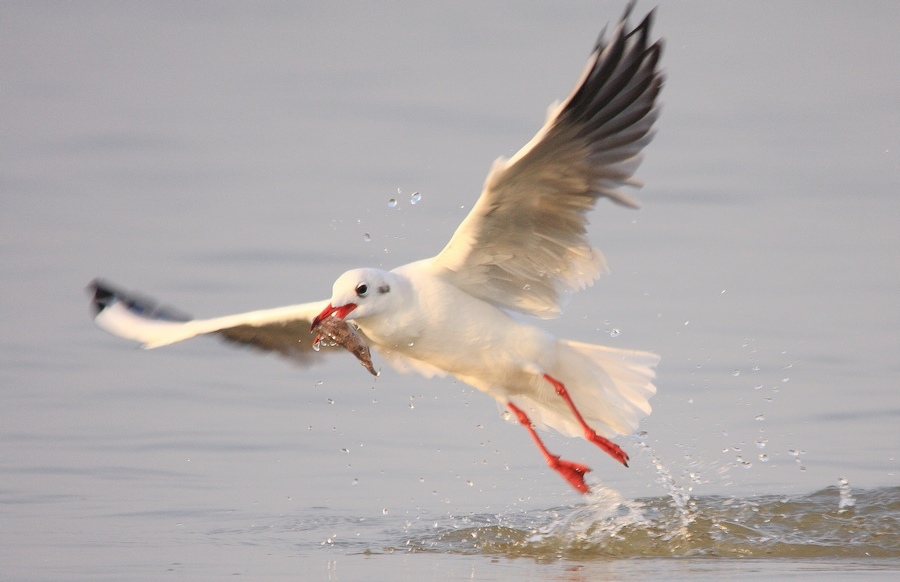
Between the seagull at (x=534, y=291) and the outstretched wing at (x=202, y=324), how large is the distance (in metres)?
0.02

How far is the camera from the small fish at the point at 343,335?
7.54 metres

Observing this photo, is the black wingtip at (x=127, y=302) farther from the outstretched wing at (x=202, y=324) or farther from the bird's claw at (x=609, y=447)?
the bird's claw at (x=609, y=447)

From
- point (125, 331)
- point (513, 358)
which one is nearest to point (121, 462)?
point (125, 331)

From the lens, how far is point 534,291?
26.4 feet

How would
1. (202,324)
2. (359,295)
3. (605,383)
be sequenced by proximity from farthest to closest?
(202,324), (605,383), (359,295)

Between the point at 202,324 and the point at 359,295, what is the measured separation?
121 centimetres

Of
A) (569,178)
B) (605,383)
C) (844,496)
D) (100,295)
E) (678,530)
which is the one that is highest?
(100,295)

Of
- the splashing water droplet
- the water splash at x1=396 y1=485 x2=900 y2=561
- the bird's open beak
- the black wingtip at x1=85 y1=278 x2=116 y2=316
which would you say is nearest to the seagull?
the bird's open beak

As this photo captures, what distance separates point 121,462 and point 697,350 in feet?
12.6

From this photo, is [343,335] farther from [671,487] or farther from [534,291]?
[671,487]

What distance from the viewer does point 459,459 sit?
9.06m

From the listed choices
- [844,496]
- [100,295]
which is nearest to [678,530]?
[844,496]

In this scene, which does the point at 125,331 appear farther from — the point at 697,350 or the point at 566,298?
the point at 697,350

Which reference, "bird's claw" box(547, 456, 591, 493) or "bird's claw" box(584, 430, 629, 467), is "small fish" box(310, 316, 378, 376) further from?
"bird's claw" box(584, 430, 629, 467)
